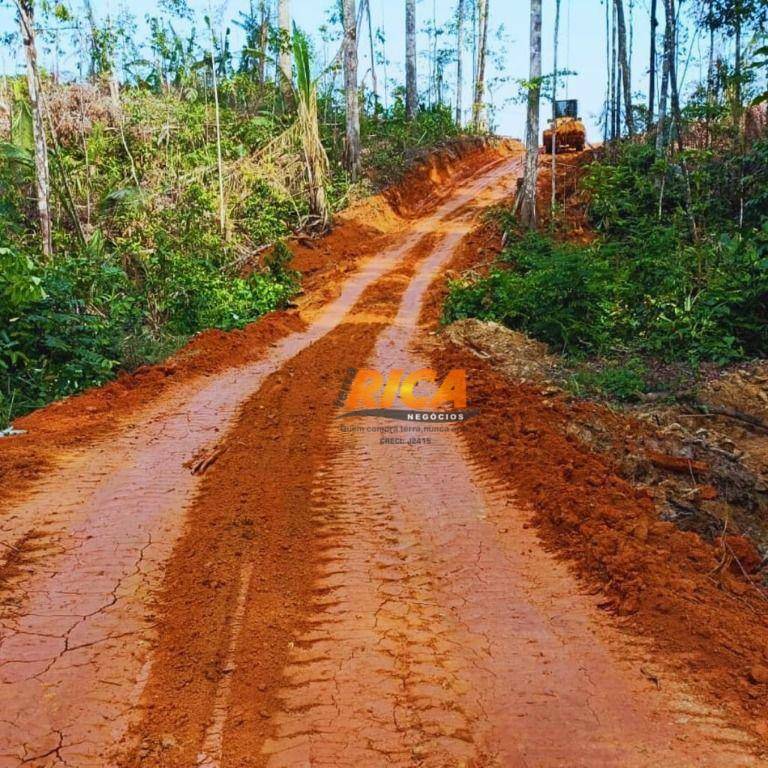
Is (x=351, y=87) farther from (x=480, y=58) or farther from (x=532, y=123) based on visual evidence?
(x=480, y=58)

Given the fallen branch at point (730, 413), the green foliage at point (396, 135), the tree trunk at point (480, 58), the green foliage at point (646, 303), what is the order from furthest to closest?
the tree trunk at point (480, 58)
the green foliage at point (396, 135)
the green foliage at point (646, 303)
the fallen branch at point (730, 413)

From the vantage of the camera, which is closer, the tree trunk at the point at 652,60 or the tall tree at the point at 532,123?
the tall tree at the point at 532,123

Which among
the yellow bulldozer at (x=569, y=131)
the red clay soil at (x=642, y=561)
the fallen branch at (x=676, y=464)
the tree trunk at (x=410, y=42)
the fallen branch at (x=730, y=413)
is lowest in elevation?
the red clay soil at (x=642, y=561)

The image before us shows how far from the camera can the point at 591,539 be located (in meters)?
3.90

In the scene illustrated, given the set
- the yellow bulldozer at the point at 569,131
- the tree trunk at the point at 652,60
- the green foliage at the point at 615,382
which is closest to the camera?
the green foliage at the point at 615,382

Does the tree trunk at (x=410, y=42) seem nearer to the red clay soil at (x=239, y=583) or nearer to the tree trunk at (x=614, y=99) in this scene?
the tree trunk at (x=614, y=99)

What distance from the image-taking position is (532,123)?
1464cm

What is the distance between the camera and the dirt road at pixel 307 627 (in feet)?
7.81

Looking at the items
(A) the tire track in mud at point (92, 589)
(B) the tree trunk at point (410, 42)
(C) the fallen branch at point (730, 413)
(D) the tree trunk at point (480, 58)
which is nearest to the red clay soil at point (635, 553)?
(C) the fallen branch at point (730, 413)

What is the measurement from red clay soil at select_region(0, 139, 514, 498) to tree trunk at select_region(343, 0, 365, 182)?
64.3 inches

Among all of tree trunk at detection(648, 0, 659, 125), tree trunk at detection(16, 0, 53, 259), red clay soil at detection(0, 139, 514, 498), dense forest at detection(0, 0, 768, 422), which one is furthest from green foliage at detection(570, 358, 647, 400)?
tree trunk at detection(648, 0, 659, 125)

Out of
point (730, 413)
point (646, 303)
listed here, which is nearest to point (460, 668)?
point (730, 413)

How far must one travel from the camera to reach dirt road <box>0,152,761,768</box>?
2381 millimetres

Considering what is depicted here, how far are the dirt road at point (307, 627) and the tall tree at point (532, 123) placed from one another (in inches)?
453
